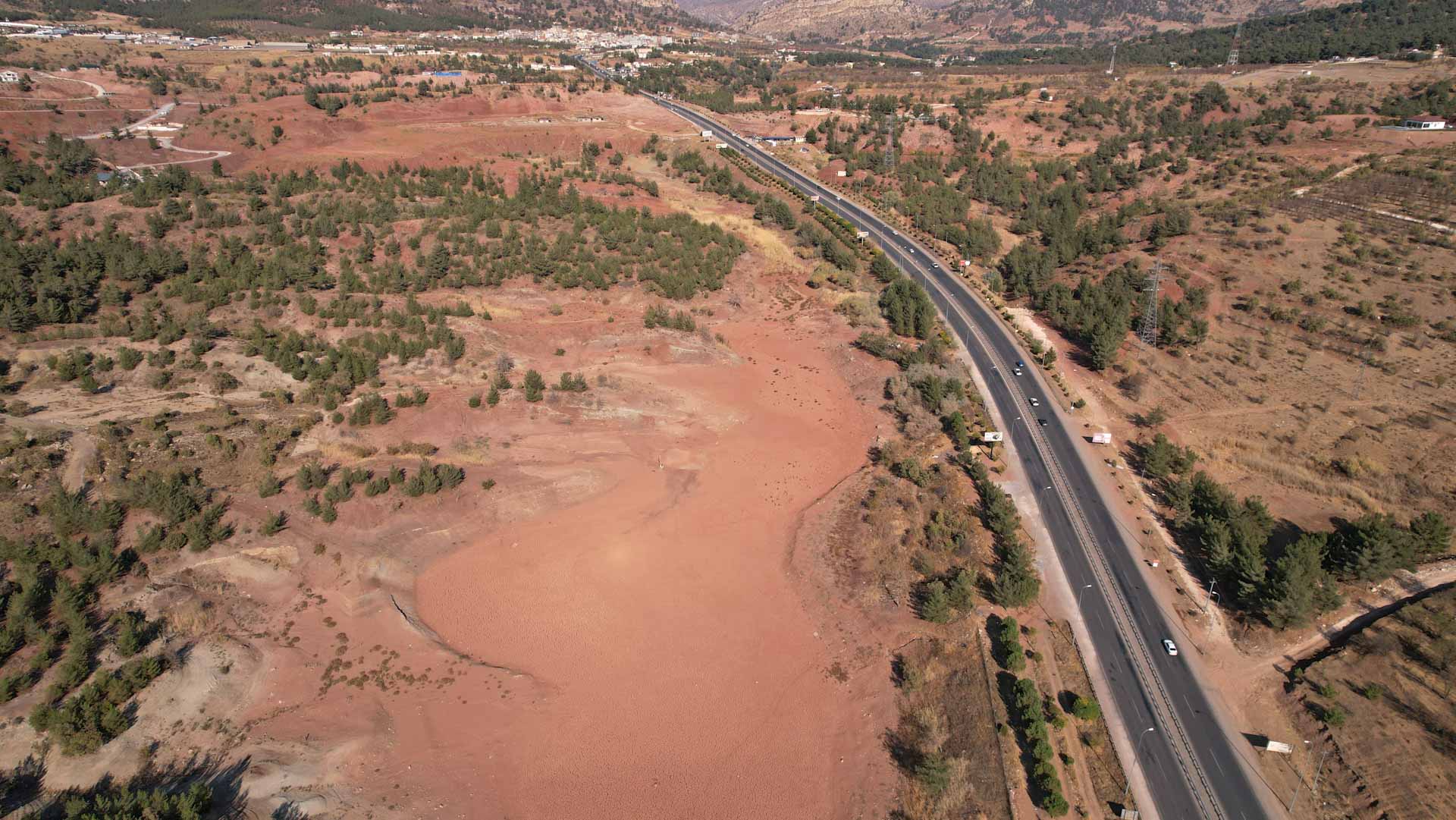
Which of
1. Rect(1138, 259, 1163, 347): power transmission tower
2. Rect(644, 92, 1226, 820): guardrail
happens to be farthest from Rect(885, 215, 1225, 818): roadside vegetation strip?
Rect(1138, 259, 1163, 347): power transmission tower

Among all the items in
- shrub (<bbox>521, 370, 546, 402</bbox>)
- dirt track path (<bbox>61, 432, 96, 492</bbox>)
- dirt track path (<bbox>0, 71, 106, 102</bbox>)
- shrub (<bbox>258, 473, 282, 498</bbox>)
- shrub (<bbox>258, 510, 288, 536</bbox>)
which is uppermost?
dirt track path (<bbox>0, 71, 106, 102</bbox>)

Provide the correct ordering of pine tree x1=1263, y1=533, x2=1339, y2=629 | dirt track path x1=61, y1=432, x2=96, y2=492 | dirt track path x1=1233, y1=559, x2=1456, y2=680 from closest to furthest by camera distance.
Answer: dirt track path x1=1233, y1=559, x2=1456, y2=680, pine tree x1=1263, y1=533, x2=1339, y2=629, dirt track path x1=61, y1=432, x2=96, y2=492

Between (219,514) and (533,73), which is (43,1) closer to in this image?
(533,73)

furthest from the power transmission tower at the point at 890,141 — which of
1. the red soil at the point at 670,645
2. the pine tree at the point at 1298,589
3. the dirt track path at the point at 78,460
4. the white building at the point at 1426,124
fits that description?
the dirt track path at the point at 78,460

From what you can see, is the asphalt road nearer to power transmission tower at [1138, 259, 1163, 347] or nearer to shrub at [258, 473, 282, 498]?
power transmission tower at [1138, 259, 1163, 347]

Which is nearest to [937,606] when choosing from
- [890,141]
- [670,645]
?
[670,645]
